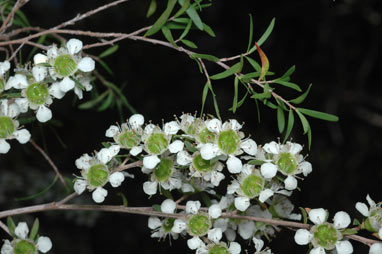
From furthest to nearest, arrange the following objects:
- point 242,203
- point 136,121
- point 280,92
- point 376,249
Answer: point 280,92 → point 136,121 → point 242,203 → point 376,249

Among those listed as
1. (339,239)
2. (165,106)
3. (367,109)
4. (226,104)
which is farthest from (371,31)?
(339,239)

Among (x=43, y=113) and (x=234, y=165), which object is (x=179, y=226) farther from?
(x=43, y=113)

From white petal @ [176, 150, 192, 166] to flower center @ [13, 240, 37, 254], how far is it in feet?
1.54

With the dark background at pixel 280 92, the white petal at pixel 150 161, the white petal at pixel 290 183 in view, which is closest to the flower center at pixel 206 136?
the white petal at pixel 150 161

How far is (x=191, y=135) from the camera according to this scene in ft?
4.21

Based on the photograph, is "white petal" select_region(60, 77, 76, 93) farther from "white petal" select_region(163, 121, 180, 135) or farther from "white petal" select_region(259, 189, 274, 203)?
"white petal" select_region(259, 189, 274, 203)

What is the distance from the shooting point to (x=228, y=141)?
1273 mm

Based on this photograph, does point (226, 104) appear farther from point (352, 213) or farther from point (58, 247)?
point (58, 247)

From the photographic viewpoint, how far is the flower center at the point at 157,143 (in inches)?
49.9

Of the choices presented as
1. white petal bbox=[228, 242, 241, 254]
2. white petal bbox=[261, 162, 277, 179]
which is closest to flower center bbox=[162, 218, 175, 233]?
white petal bbox=[228, 242, 241, 254]

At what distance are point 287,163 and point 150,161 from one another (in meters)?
0.35

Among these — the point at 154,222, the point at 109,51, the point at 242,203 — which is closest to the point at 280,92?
the point at 109,51

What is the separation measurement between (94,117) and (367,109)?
1953mm

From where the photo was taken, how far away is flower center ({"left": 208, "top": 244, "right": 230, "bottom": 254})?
1292 mm
